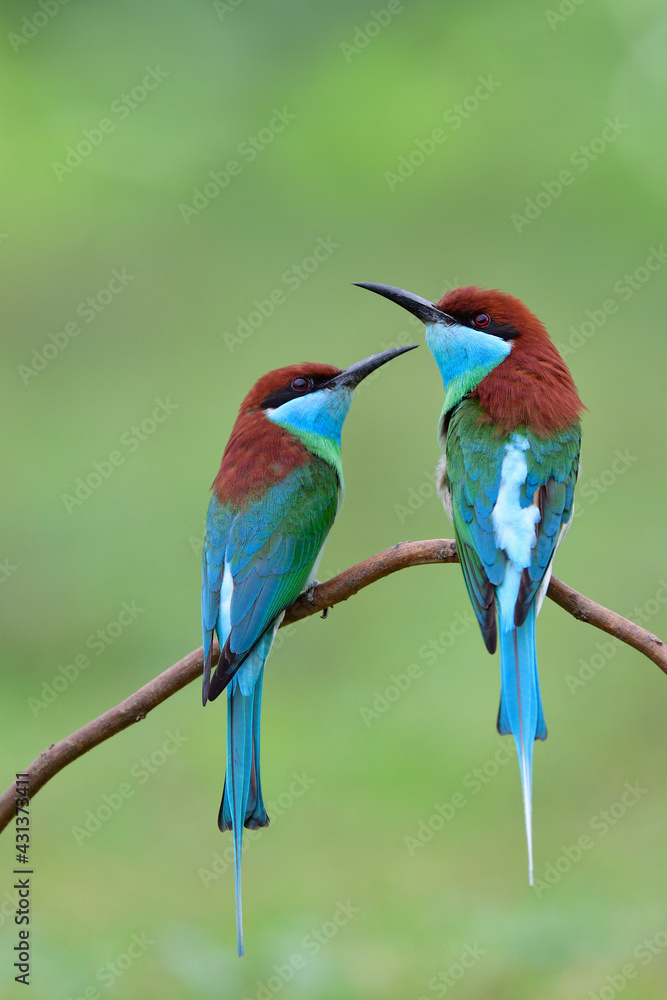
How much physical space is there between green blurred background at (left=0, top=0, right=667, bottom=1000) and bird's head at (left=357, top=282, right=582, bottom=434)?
7.04ft

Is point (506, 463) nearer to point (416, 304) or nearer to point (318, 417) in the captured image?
point (416, 304)

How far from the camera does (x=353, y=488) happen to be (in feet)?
18.1

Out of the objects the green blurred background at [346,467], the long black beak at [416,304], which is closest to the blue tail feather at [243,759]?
the long black beak at [416,304]

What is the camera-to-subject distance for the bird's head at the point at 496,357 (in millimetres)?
2230

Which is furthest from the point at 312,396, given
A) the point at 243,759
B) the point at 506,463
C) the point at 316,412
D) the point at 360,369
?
the point at 243,759

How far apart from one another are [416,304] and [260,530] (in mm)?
571

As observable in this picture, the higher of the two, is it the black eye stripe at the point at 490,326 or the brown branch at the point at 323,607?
the black eye stripe at the point at 490,326

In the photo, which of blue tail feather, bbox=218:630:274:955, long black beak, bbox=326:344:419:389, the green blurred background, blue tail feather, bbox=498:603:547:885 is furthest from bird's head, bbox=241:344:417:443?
the green blurred background

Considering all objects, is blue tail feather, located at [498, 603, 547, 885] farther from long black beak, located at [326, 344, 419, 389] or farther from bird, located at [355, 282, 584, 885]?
long black beak, located at [326, 344, 419, 389]

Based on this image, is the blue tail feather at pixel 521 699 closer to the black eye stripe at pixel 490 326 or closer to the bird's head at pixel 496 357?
the bird's head at pixel 496 357

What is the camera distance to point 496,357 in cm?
234

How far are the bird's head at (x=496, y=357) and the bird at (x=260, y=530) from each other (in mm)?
109

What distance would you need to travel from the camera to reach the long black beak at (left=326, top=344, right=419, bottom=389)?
7.75 ft

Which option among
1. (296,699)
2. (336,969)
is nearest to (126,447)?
(296,699)
